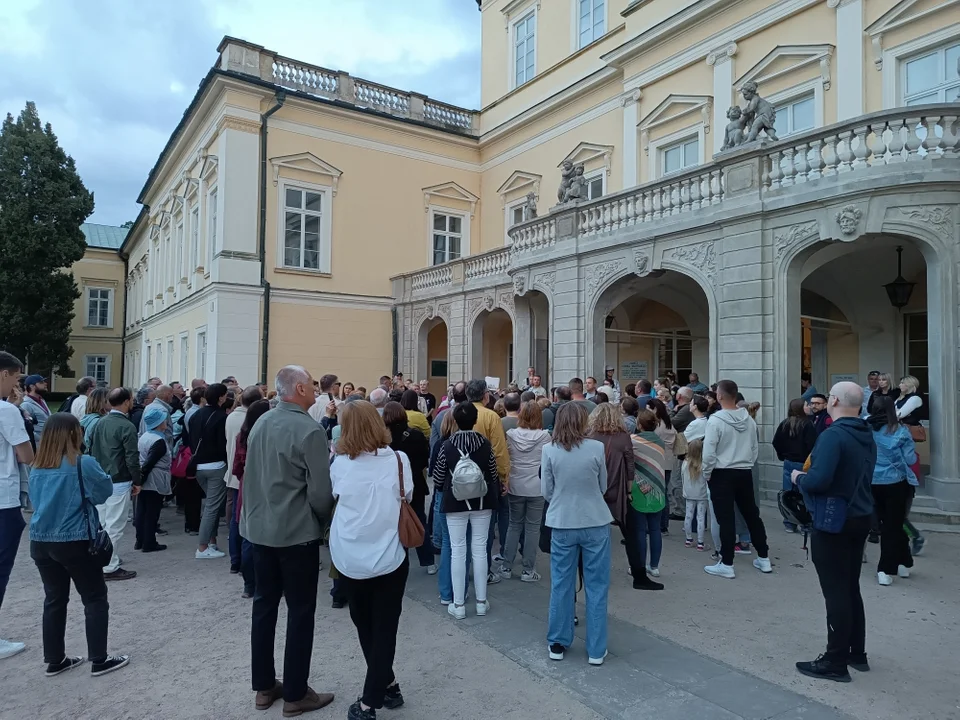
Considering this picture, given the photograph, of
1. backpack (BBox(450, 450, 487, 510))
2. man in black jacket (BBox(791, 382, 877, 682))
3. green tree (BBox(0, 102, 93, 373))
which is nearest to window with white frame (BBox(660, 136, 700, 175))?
man in black jacket (BBox(791, 382, 877, 682))

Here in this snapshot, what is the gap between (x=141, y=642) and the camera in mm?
4664

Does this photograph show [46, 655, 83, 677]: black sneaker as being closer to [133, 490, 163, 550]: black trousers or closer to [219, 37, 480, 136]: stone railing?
[133, 490, 163, 550]: black trousers

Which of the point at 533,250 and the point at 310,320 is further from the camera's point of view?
the point at 310,320

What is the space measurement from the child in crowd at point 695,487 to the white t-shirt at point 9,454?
626 cm

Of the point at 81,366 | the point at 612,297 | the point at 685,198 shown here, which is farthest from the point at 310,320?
the point at 81,366

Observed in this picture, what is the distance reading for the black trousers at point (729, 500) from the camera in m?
6.10

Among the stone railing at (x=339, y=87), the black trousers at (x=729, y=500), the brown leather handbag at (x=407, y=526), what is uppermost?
the stone railing at (x=339, y=87)

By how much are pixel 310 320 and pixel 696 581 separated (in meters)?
16.6

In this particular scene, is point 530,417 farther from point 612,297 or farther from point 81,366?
point 81,366

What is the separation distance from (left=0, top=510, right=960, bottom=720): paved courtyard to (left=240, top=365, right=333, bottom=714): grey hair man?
0.30 metres

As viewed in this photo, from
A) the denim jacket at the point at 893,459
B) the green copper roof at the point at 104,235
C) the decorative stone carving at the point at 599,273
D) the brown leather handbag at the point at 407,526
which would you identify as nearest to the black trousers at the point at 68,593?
the brown leather handbag at the point at 407,526

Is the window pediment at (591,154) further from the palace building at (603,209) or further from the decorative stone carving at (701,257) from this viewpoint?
the decorative stone carving at (701,257)

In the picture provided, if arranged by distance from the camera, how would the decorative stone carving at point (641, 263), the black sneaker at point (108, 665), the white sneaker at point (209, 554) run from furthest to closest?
the decorative stone carving at point (641, 263)
the white sneaker at point (209, 554)
the black sneaker at point (108, 665)

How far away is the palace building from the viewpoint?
9227mm
